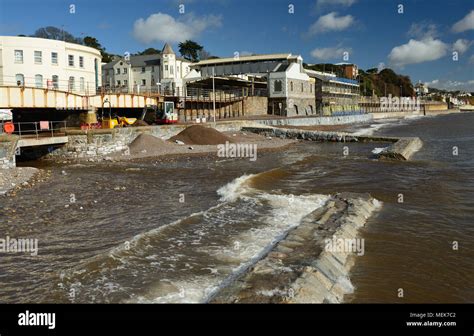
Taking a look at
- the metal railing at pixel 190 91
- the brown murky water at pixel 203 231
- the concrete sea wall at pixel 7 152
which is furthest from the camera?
the metal railing at pixel 190 91

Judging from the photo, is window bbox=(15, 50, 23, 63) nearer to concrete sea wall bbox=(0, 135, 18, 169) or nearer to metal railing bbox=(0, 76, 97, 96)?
metal railing bbox=(0, 76, 97, 96)

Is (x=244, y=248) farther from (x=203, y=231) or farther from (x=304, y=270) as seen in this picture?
(x=304, y=270)

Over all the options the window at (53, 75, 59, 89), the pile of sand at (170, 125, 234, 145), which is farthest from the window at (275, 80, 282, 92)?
the pile of sand at (170, 125, 234, 145)

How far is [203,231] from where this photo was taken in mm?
11023

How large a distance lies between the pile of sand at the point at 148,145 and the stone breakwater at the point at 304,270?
21.2 meters

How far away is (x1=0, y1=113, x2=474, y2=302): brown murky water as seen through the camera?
748cm

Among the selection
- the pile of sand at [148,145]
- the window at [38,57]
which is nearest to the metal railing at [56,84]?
the window at [38,57]

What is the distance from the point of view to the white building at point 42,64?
46312mm

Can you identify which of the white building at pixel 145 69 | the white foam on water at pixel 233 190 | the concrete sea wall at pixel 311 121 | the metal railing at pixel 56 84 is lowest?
the white foam on water at pixel 233 190

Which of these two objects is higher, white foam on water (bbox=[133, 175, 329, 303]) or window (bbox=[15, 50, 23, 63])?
window (bbox=[15, 50, 23, 63])

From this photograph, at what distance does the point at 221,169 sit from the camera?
24234 mm

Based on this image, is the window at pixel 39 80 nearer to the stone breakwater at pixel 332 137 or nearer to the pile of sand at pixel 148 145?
the pile of sand at pixel 148 145

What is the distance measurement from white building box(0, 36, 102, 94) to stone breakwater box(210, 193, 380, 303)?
39.1m
